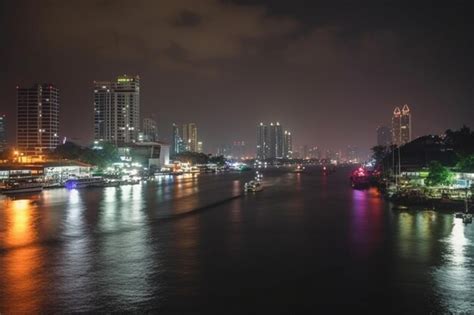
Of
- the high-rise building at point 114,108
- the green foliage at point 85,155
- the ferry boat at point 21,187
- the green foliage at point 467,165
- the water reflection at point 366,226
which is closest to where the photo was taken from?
the water reflection at point 366,226

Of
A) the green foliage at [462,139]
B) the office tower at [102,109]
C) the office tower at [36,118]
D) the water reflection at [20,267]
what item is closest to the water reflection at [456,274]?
the water reflection at [20,267]

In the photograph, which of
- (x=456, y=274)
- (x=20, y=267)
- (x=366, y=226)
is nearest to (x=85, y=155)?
(x=366, y=226)

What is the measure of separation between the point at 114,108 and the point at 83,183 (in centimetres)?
5024

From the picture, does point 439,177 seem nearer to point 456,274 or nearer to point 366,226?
point 366,226

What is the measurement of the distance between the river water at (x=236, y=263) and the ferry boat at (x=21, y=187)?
40.9 feet

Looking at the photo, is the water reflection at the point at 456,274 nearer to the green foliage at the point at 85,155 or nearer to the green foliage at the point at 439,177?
the green foliage at the point at 439,177

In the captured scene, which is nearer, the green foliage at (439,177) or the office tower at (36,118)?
the green foliage at (439,177)

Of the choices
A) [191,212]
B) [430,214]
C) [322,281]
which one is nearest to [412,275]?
[322,281]

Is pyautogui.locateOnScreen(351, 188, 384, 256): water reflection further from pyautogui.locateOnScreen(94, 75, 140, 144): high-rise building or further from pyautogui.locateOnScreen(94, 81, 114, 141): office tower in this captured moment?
pyautogui.locateOnScreen(94, 81, 114, 141): office tower

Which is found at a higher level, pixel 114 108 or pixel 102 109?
pixel 114 108

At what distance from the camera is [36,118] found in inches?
2830

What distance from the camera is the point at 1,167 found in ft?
119

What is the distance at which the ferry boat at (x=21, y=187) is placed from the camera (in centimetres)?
3108

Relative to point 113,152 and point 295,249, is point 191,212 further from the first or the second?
point 113,152
